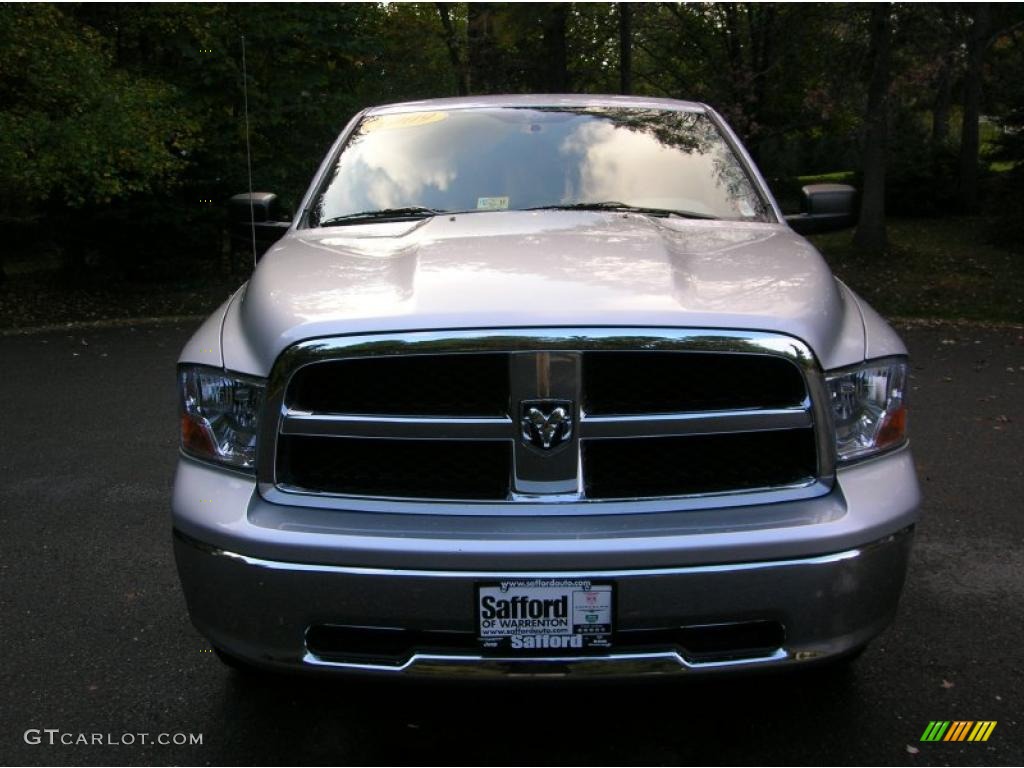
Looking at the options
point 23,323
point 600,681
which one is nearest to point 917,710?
point 600,681

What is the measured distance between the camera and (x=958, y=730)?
3.05 meters

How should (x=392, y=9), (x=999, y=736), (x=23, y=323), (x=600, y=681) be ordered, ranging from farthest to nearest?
1. (x=392, y=9)
2. (x=23, y=323)
3. (x=999, y=736)
4. (x=600, y=681)

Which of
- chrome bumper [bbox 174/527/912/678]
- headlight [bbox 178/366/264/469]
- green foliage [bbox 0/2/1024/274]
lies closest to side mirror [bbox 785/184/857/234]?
chrome bumper [bbox 174/527/912/678]

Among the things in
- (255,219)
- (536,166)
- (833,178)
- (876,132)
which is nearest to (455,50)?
(876,132)

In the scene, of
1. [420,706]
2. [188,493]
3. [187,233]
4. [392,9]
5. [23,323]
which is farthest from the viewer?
[392,9]

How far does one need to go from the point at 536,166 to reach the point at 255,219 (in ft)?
4.35

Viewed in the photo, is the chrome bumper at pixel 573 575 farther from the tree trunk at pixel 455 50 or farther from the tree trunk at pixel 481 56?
the tree trunk at pixel 455 50

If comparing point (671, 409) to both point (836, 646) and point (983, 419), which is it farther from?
point (983, 419)

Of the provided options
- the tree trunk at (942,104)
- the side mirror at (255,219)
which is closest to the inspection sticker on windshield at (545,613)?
the side mirror at (255,219)

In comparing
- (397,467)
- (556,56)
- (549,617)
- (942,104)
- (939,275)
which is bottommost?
(939,275)

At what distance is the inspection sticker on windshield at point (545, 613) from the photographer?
250cm

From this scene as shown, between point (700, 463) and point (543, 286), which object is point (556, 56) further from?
point (700, 463)

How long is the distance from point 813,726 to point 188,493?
1.91 m

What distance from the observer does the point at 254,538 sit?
102 inches
